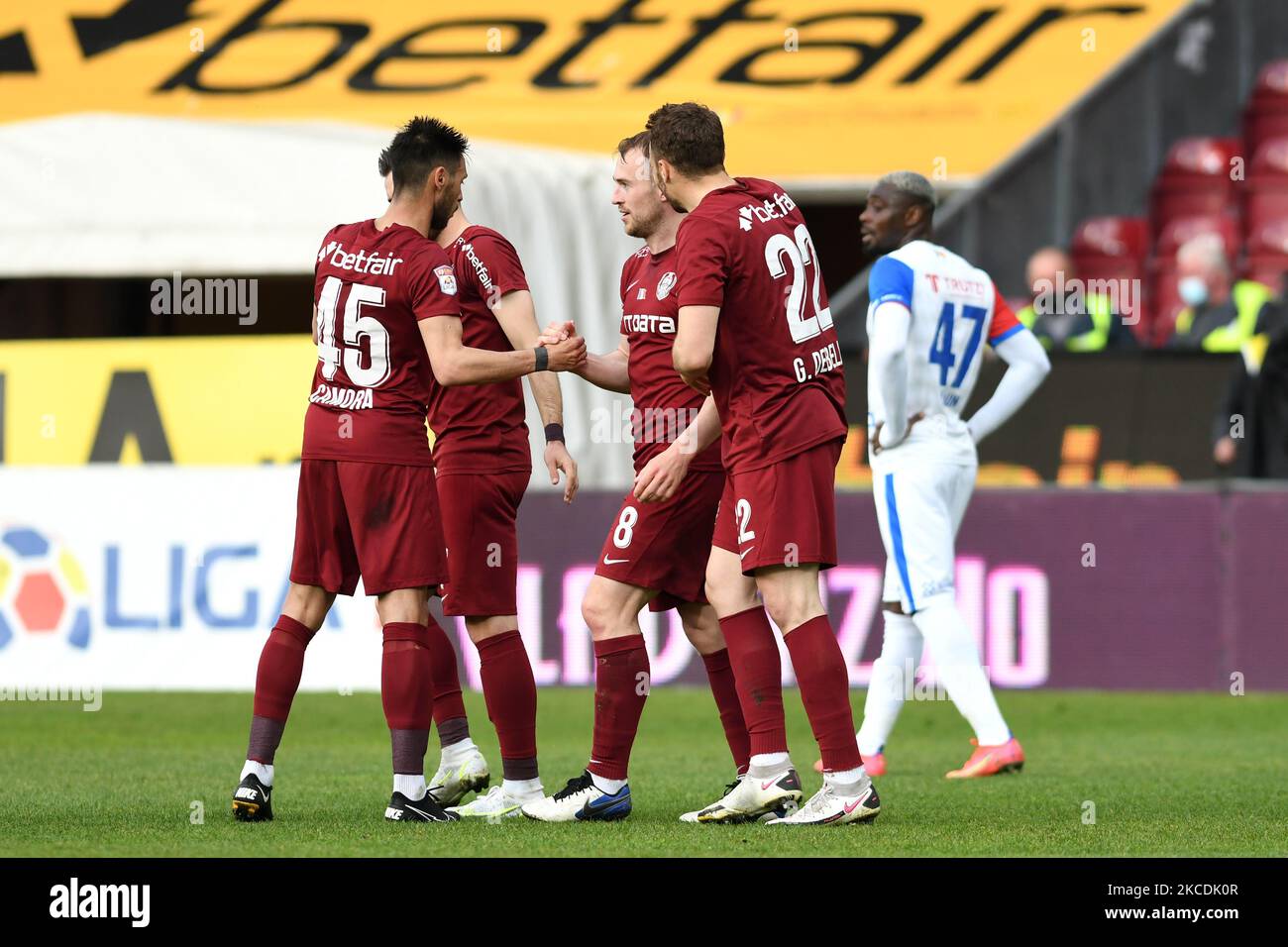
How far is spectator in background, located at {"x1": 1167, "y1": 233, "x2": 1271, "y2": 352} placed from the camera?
12828mm

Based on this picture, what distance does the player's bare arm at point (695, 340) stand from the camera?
17.9ft

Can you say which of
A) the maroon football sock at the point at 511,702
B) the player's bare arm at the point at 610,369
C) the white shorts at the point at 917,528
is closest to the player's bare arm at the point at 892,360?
the white shorts at the point at 917,528

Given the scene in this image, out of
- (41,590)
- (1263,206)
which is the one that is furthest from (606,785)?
(1263,206)

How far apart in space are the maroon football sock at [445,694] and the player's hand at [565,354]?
1078 mm

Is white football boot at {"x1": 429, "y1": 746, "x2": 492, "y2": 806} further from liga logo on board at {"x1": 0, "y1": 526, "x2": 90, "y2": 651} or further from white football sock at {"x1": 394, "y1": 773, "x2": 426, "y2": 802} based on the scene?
liga logo on board at {"x1": 0, "y1": 526, "x2": 90, "y2": 651}

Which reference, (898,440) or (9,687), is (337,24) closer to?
(9,687)

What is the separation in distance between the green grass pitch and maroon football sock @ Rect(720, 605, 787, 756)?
31cm

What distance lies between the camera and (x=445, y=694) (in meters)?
6.55

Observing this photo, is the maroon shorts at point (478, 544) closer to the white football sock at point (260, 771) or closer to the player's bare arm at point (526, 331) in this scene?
the player's bare arm at point (526, 331)

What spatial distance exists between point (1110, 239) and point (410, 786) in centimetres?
1179

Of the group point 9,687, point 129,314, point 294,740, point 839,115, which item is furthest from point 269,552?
Answer: point 839,115

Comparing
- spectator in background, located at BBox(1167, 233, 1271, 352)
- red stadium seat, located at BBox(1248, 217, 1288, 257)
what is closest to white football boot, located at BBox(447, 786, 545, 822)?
spectator in background, located at BBox(1167, 233, 1271, 352)

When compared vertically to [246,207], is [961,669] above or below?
below

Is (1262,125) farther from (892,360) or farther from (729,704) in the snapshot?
(729,704)
